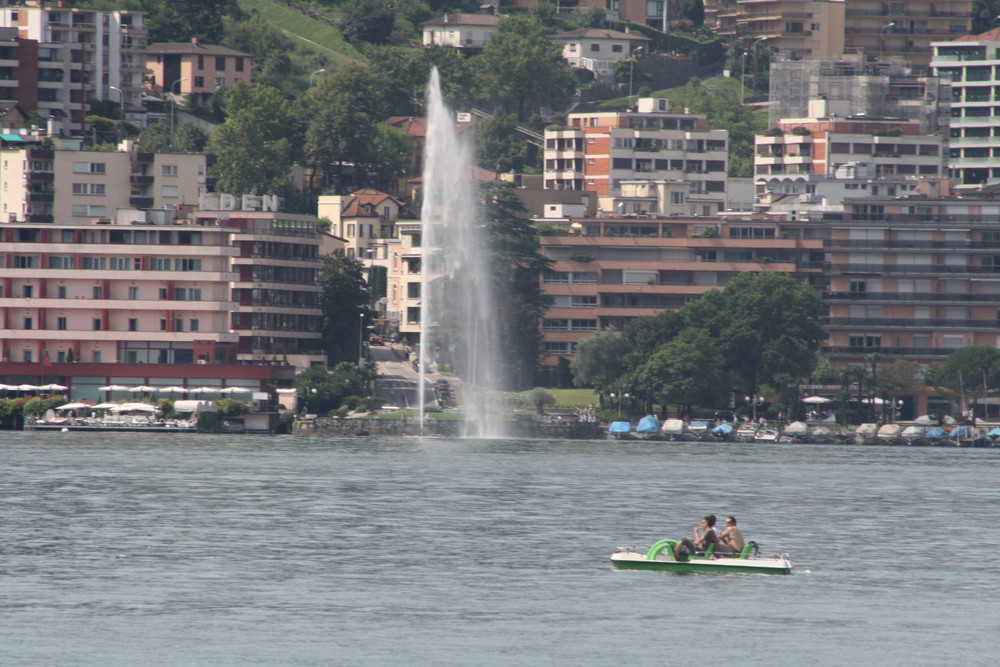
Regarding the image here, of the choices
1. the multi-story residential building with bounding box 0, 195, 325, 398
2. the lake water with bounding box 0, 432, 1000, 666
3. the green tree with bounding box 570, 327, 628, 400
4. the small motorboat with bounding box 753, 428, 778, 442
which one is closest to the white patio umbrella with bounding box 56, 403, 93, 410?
the multi-story residential building with bounding box 0, 195, 325, 398

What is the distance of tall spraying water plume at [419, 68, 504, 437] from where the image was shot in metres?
177

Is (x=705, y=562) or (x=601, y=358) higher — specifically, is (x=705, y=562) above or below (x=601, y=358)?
below

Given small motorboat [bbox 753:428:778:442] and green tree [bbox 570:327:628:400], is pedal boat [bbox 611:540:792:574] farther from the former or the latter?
green tree [bbox 570:327:628:400]

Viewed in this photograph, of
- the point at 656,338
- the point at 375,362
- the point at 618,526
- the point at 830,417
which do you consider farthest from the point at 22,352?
the point at 618,526

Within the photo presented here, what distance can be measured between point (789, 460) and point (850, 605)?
85772 millimetres

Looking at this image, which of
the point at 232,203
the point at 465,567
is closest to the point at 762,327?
the point at 232,203

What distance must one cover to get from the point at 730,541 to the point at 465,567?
951 cm

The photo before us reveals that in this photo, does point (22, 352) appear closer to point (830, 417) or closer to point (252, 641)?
point (830, 417)

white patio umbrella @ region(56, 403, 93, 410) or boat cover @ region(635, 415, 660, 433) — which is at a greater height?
white patio umbrella @ region(56, 403, 93, 410)

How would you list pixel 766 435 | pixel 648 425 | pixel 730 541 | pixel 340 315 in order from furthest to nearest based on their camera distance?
pixel 340 315
pixel 766 435
pixel 648 425
pixel 730 541

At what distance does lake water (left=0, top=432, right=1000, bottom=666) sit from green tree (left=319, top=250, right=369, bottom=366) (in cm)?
6343

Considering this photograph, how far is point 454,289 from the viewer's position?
190 m

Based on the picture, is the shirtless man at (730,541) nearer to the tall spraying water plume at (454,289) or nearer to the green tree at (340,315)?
the tall spraying water plume at (454,289)

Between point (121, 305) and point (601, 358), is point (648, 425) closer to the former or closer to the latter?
point (601, 358)
